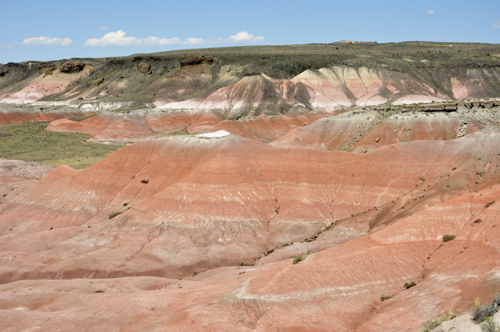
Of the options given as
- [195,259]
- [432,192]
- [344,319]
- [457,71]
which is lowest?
[195,259]

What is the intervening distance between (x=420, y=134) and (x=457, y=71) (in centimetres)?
8210

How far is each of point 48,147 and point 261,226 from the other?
80987mm

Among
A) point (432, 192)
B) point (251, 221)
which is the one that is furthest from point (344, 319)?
point (251, 221)

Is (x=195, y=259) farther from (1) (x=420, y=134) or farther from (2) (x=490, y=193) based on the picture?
(1) (x=420, y=134)

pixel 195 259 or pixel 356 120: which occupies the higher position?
pixel 356 120

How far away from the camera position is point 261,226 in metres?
53.6

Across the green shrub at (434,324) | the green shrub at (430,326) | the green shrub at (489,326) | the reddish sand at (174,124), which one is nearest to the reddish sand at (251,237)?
the green shrub at (434,324)

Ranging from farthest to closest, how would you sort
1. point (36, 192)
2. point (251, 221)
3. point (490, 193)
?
point (36, 192) → point (251, 221) → point (490, 193)

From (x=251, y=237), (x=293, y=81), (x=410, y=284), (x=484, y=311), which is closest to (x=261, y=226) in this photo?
(x=251, y=237)

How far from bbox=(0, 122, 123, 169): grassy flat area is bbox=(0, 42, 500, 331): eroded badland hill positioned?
0.88 metres

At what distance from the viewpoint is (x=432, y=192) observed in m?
45.1

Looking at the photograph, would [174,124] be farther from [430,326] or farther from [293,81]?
[430,326]

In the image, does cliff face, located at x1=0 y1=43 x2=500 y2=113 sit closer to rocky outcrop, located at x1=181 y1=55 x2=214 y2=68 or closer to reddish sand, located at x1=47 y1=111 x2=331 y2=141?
rocky outcrop, located at x1=181 y1=55 x2=214 y2=68

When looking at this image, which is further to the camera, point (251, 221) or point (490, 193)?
point (251, 221)
